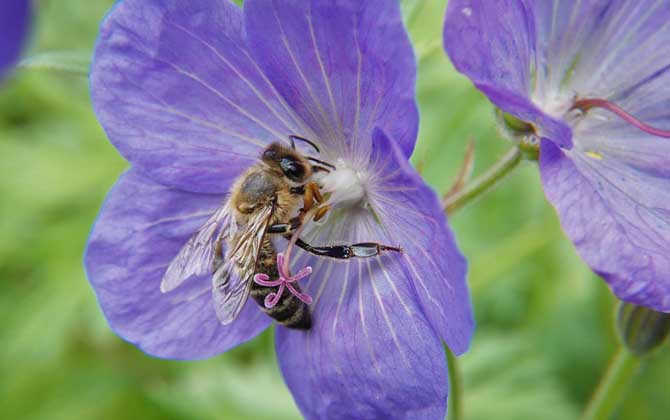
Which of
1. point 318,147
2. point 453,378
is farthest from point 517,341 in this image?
point 318,147

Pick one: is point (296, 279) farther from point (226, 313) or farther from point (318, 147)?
point (318, 147)

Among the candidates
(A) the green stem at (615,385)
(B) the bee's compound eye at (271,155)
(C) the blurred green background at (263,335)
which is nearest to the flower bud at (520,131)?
(B) the bee's compound eye at (271,155)

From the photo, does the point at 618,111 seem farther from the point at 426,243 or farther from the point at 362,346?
the point at 362,346

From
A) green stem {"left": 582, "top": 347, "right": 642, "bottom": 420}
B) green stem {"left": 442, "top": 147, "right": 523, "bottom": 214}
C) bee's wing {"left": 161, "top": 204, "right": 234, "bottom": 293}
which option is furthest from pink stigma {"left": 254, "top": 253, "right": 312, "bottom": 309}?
green stem {"left": 582, "top": 347, "right": 642, "bottom": 420}

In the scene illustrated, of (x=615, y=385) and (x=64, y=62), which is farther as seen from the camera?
(x=615, y=385)

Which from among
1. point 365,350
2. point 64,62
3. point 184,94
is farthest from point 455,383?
point 64,62

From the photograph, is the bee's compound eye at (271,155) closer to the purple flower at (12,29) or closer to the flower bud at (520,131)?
the flower bud at (520,131)
